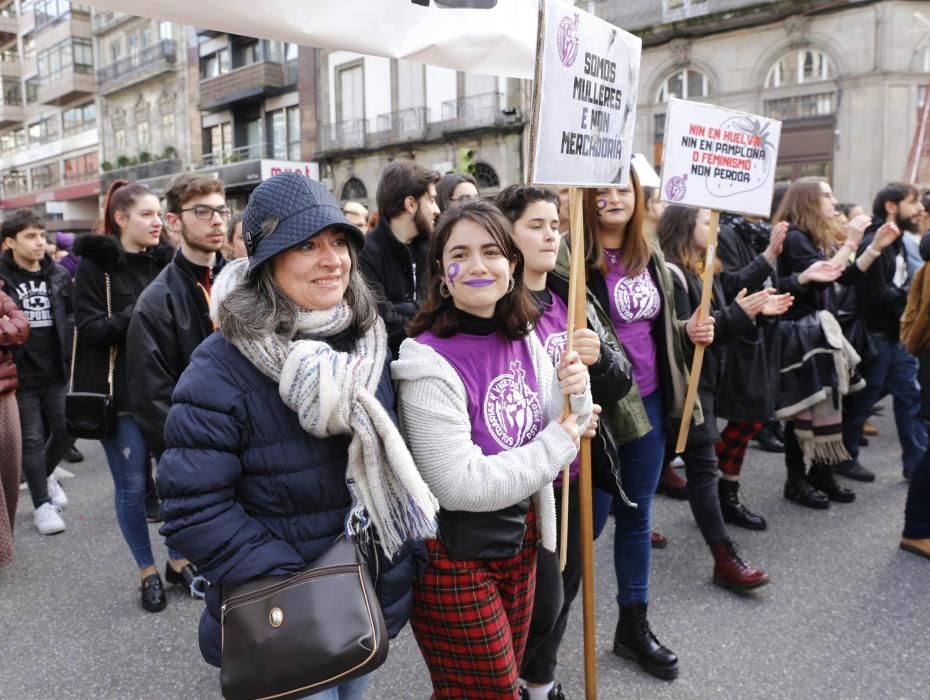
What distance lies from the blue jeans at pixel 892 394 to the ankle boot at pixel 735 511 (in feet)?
4.26

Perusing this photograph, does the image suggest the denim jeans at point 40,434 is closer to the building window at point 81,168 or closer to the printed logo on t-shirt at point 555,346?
the printed logo on t-shirt at point 555,346

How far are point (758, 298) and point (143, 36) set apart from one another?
3531 centimetres

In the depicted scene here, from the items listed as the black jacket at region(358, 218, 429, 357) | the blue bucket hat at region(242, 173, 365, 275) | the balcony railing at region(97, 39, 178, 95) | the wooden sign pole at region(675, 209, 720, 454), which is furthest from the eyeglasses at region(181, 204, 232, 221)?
the balcony railing at region(97, 39, 178, 95)

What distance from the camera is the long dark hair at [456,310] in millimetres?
1974

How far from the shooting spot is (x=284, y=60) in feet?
86.2

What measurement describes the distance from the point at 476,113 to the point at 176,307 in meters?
19.5

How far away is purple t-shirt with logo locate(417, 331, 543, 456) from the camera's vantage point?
1903 mm

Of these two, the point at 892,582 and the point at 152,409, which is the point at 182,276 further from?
the point at 892,582

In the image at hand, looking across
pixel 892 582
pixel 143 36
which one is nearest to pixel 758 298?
pixel 892 582

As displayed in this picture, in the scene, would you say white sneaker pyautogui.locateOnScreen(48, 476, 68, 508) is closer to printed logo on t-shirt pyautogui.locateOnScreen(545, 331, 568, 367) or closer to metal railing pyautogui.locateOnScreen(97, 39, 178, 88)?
printed logo on t-shirt pyautogui.locateOnScreen(545, 331, 568, 367)

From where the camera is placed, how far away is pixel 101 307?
3.41 meters

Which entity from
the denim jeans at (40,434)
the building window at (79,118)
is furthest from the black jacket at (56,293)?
the building window at (79,118)

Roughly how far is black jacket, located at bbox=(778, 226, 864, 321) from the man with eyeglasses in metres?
3.26

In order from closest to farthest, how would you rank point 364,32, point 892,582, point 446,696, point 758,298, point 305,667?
point 305,667, point 446,696, point 364,32, point 758,298, point 892,582
